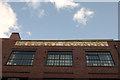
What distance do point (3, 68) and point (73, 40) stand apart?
11.0 meters

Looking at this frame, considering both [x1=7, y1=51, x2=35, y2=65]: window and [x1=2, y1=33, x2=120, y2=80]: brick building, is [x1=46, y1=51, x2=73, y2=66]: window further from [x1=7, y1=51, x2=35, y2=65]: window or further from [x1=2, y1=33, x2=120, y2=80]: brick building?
[x1=7, y1=51, x2=35, y2=65]: window

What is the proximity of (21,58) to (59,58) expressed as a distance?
5477 millimetres

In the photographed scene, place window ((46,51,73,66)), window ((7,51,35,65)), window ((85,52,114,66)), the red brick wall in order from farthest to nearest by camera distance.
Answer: window ((7,51,35,65))
window ((46,51,73,66))
window ((85,52,114,66))
the red brick wall

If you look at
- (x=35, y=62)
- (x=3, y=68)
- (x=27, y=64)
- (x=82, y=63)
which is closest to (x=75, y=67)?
(x=82, y=63)

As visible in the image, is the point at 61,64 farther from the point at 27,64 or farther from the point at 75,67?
the point at 27,64

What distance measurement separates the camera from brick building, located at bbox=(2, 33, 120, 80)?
15242 mm

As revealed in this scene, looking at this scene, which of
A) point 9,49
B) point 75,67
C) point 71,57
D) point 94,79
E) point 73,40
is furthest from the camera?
point 73,40

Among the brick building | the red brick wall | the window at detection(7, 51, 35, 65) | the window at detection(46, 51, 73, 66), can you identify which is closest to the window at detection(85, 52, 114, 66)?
the brick building

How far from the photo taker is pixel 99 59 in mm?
16969

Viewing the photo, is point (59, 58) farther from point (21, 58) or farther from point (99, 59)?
point (99, 59)

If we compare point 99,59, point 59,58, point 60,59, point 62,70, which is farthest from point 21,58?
point 99,59

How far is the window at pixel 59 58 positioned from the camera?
16.6 meters

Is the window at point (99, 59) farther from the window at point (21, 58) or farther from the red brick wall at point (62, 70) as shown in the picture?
the window at point (21, 58)

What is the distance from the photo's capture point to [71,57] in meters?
17.4
